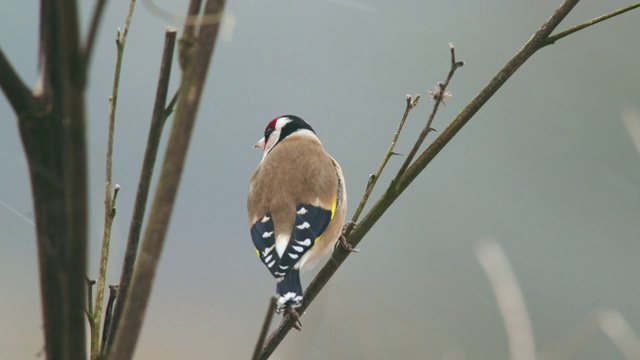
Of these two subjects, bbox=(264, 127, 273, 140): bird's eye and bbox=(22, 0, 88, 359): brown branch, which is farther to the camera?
bbox=(264, 127, 273, 140): bird's eye

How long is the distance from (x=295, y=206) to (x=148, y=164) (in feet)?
5.61

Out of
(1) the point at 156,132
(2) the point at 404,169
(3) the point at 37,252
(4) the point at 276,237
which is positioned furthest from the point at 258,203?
(3) the point at 37,252

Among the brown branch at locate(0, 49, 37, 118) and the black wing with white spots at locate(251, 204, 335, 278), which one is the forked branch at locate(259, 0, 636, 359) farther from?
the black wing with white spots at locate(251, 204, 335, 278)

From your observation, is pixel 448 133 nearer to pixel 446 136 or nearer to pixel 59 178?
pixel 446 136

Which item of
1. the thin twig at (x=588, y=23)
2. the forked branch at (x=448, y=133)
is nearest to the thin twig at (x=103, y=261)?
the forked branch at (x=448, y=133)

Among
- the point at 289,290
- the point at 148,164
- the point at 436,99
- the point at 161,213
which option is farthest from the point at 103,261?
the point at 289,290

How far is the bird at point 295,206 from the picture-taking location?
7.55ft

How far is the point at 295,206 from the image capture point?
7.98ft

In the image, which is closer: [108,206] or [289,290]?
→ [108,206]

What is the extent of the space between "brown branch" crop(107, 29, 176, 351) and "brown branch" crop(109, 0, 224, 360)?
191 mm

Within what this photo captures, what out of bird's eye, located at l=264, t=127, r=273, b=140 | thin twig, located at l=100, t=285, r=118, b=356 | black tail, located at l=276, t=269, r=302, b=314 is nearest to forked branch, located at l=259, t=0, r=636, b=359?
thin twig, located at l=100, t=285, r=118, b=356

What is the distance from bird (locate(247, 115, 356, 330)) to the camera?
2.30 meters

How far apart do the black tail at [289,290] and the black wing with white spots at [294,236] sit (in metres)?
0.05

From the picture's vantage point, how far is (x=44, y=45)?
0.50 meters
